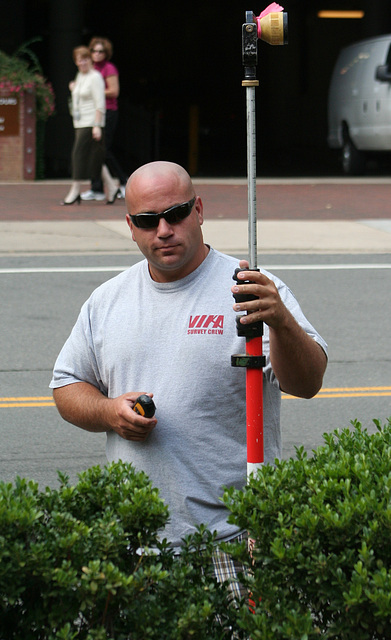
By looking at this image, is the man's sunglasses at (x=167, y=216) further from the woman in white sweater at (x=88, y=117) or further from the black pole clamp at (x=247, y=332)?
the woman in white sweater at (x=88, y=117)

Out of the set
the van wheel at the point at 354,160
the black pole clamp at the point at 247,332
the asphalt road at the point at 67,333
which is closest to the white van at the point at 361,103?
the van wheel at the point at 354,160

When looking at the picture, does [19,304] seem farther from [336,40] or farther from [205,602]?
[336,40]

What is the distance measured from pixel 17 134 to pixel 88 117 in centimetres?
400

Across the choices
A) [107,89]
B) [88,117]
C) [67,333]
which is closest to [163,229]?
[67,333]

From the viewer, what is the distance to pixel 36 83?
1942 centimetres

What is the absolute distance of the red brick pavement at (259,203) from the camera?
15375 mm

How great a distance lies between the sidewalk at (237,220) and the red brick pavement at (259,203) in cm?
1

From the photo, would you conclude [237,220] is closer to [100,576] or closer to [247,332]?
[247,332]

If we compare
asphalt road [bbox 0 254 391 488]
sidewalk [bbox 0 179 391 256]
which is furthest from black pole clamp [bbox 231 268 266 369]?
sidewalk [bbox 0 179 391 256]

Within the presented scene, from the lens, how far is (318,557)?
7.80 ft

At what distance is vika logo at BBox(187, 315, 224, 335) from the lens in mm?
3111

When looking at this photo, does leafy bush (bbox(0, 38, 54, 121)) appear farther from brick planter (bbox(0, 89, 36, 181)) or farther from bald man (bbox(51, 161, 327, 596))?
bald man (bbox(51, 161, 327, 596))

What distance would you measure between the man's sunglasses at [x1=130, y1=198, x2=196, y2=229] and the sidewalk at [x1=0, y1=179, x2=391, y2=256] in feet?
30.5

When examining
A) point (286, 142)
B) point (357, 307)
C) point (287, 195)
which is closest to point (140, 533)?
point (357, 307)
